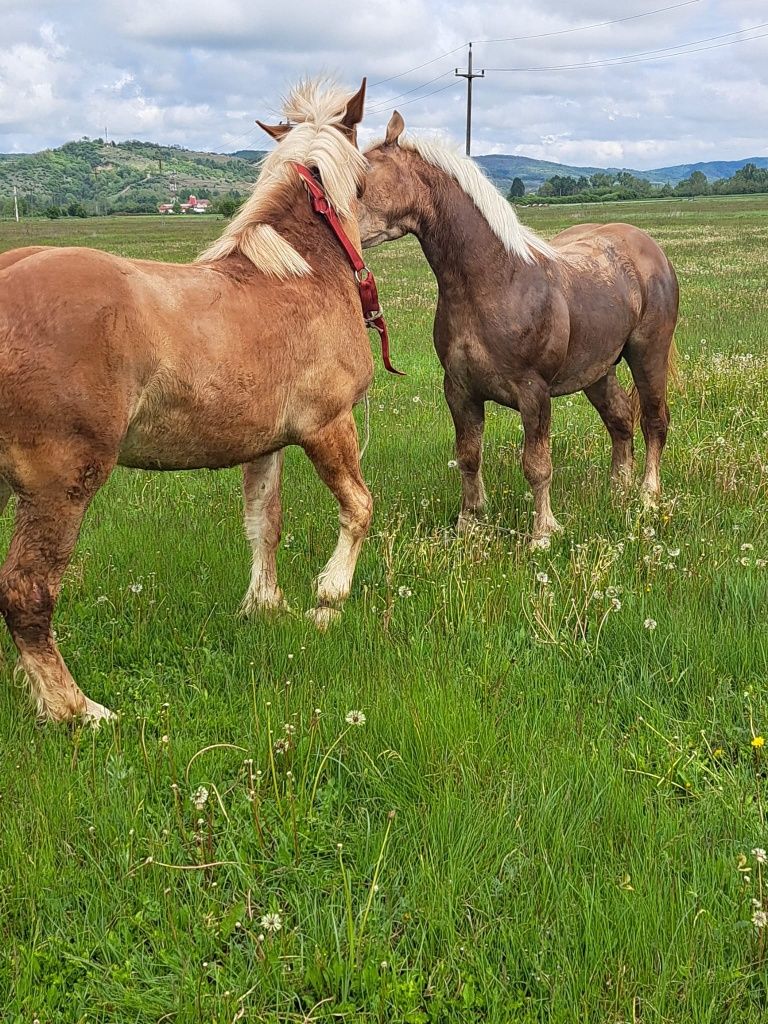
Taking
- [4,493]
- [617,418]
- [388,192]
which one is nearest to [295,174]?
[388,192]

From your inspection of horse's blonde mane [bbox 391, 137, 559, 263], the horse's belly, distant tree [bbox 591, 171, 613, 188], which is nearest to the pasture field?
the horse's belly

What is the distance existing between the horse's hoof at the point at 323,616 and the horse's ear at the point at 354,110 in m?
2.64

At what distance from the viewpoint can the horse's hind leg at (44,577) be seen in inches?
128

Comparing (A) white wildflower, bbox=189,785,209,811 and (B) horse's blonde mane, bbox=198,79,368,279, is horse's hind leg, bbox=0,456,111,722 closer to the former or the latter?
(A) white wildflower, bbox=189,785,209,811

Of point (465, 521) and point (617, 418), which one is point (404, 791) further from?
point (617, 418)

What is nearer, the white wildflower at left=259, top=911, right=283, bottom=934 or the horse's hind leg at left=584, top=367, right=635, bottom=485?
the white wildflower at left=259, top=911, right=283, bottom=934

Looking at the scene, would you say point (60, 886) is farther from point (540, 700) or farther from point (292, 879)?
point (540, 700)

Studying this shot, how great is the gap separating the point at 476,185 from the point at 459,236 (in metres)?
0.36

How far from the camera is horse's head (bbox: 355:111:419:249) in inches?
204

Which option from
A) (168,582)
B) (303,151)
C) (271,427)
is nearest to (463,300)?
(303,151)

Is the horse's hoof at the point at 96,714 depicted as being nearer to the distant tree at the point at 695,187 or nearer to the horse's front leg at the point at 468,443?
the horse's front leg at the point at 468,443

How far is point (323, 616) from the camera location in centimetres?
443

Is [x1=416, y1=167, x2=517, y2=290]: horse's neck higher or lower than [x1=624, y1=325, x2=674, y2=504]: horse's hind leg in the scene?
higher

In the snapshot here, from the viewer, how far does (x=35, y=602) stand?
337cm
